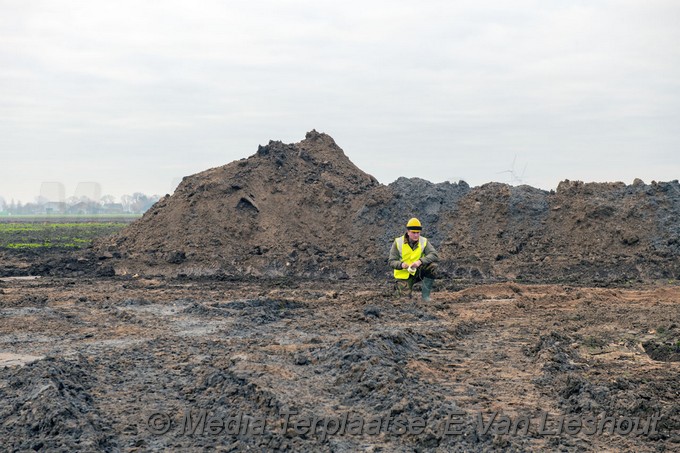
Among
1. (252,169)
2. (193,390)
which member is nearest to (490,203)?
(252,169)

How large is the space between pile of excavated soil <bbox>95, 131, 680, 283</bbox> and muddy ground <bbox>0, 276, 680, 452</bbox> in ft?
23.3

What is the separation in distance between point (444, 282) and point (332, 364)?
1187 centimetres

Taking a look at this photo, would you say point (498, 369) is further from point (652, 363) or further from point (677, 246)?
point (677, 246)

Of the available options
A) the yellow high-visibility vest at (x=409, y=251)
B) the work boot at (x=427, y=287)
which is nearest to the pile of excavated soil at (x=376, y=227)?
the work boot at (x=427, y=287)

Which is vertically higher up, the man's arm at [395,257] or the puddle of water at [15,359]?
the man's arm at [395,257]

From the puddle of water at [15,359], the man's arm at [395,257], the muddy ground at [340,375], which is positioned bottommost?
the puddle of water at [15,359]

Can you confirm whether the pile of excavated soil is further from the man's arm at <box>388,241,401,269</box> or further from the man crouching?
the man's arm at <box>388,241,401,269</box>

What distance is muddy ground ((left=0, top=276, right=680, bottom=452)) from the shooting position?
6.47m

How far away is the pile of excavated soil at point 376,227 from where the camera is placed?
2216 cm

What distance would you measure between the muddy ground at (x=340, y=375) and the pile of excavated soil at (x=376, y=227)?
7.09 m

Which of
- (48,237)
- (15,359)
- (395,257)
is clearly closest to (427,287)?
(395,257)

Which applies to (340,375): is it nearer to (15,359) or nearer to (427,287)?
(15,359)

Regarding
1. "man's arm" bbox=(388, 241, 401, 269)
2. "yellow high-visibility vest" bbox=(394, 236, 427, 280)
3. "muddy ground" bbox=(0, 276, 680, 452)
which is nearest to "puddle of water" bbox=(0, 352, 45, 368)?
"muddy ground" bbox=(0, 276, 680, 452)

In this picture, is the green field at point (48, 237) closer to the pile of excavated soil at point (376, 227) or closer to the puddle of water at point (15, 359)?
the pile of excavated soil at point (376, 227)
